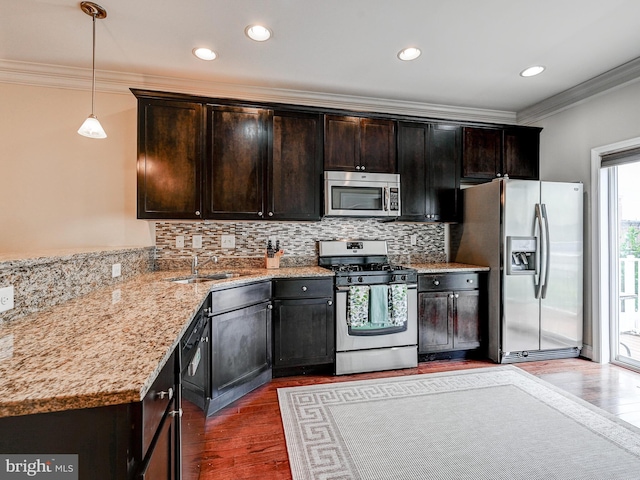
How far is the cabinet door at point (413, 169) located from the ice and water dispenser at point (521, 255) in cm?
88

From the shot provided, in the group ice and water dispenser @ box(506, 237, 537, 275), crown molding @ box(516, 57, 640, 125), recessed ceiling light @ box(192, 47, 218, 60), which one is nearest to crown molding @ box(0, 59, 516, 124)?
crown molding @ box(516, 57, 640, 125)

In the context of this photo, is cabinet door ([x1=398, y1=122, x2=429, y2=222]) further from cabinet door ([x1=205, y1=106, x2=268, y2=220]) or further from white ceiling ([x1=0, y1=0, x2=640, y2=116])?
cabinet door ([x1=205, y1=106, x2=268, y2=220])

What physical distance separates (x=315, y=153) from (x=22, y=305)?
2427 millimetres

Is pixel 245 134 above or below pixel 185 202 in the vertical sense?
above

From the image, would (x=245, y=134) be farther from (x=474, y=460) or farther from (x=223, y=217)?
(x=474, y=460)

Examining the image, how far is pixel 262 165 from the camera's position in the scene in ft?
9.87

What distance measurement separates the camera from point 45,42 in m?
2.45

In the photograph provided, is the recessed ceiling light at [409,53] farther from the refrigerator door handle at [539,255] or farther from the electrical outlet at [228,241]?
the electrical outlet at [228,241]

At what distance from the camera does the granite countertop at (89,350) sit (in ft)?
2.27

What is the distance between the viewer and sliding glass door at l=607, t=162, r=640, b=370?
3.10 m

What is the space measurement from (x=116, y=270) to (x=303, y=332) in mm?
1514

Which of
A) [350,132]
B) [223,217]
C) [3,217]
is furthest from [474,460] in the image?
[3,217]

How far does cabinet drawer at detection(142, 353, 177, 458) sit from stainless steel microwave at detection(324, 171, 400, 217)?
2.21 metres

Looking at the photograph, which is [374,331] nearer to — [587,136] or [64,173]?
[587,136]
